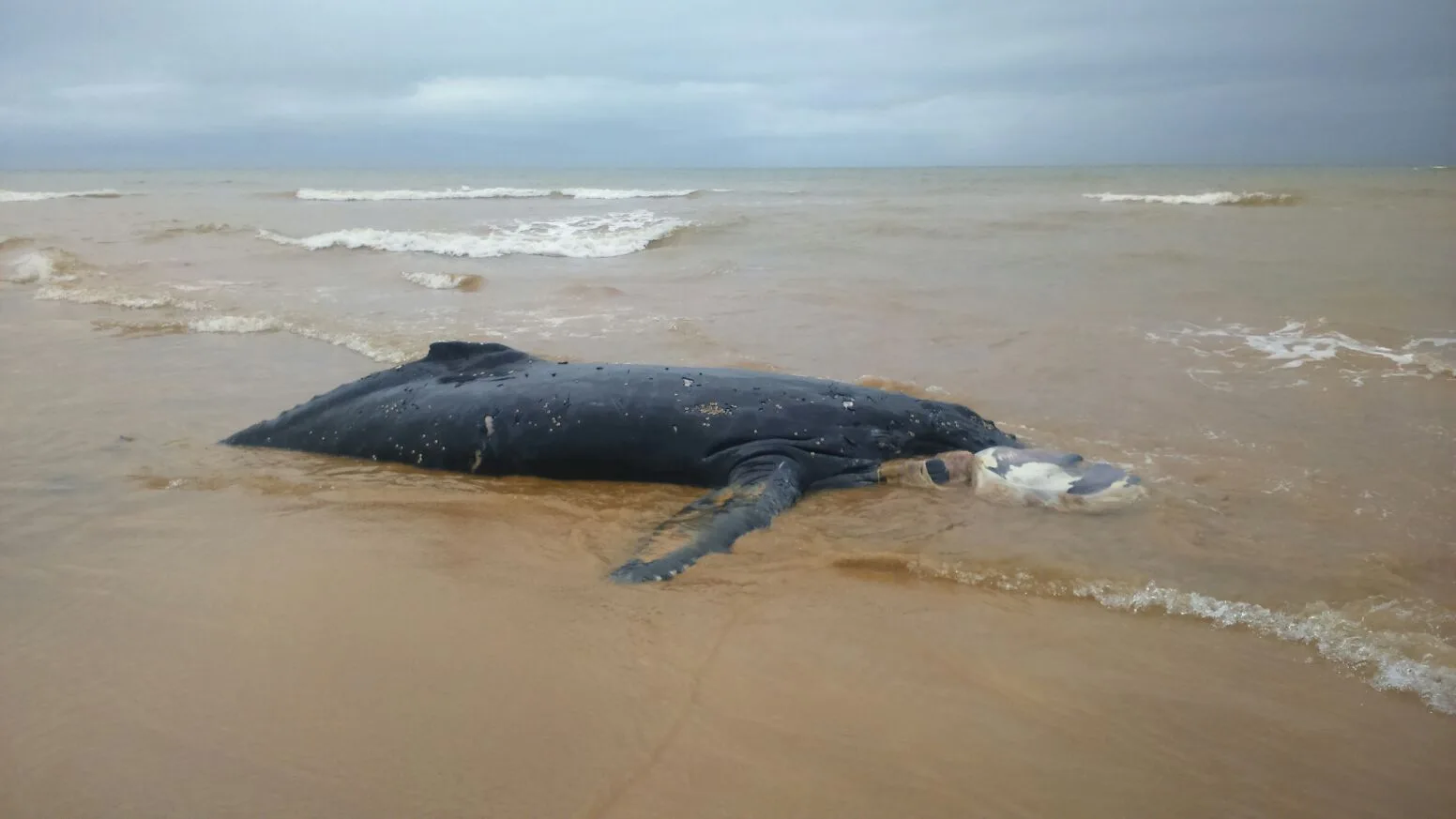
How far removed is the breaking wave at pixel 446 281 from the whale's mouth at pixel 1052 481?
9838 millimetres

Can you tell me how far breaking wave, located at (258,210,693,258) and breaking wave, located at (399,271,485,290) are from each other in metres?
3.79

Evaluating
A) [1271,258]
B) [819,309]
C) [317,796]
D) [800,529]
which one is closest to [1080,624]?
[800,529]

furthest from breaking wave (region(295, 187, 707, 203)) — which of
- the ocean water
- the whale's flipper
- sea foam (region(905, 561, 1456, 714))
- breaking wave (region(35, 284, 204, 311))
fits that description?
sea foam (region(905, 561, 1456, 714))

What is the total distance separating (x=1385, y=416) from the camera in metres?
5.88

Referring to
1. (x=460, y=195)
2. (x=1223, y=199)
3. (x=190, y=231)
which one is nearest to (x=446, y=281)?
(x=190, y=231)

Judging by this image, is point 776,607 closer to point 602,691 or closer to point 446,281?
point 602,691

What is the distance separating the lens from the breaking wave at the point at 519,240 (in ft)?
58.4

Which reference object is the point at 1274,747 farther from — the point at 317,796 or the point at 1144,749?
the point at 317,796

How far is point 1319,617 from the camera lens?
332cm

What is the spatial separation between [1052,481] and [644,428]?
244 centimetres

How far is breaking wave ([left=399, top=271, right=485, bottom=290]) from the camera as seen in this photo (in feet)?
42.2

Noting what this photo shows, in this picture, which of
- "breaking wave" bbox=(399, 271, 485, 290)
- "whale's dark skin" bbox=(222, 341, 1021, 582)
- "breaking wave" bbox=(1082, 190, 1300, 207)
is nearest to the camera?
"whale's dark skin" bbox=(222, 341, 1021, 582)

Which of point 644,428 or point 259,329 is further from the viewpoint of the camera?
point 259,329

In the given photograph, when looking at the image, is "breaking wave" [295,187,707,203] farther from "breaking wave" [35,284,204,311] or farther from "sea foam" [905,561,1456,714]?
"sea foam" [905,561,1456,714]
